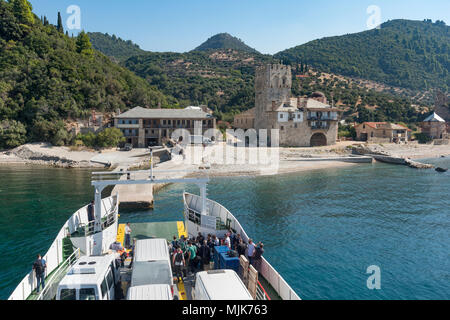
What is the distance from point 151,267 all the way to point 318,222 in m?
18.4

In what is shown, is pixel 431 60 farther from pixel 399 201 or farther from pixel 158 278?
pixel 158 278

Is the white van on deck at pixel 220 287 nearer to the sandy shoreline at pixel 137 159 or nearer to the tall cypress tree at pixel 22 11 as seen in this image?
the sandy shoreline at pixel 137 159

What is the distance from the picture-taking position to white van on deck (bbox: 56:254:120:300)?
9.27 m

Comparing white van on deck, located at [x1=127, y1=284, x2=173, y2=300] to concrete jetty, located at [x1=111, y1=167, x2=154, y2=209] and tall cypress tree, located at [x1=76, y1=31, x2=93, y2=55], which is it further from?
tall cypress tree, located at [x1=76, y1=31, x2=93, y2=55]

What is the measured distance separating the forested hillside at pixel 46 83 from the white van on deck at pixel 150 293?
2324 inches

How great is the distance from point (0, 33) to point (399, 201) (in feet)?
293

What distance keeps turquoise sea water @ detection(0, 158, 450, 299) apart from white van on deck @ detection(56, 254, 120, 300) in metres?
7.86

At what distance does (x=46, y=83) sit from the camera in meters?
68.5

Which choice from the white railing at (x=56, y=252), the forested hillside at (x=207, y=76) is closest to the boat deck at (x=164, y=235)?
the white railing at (x=56, y=252)

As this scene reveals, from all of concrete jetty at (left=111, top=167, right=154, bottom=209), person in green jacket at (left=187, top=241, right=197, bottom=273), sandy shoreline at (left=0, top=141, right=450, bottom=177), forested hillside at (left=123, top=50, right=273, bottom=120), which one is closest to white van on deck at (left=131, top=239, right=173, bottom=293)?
person in green jacket at (left=187, top=241, right=197, bottom=273)

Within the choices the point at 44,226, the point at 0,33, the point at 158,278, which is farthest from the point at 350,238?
the point at 0,33

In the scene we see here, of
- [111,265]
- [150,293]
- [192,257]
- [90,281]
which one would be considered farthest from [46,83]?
[150,293]
